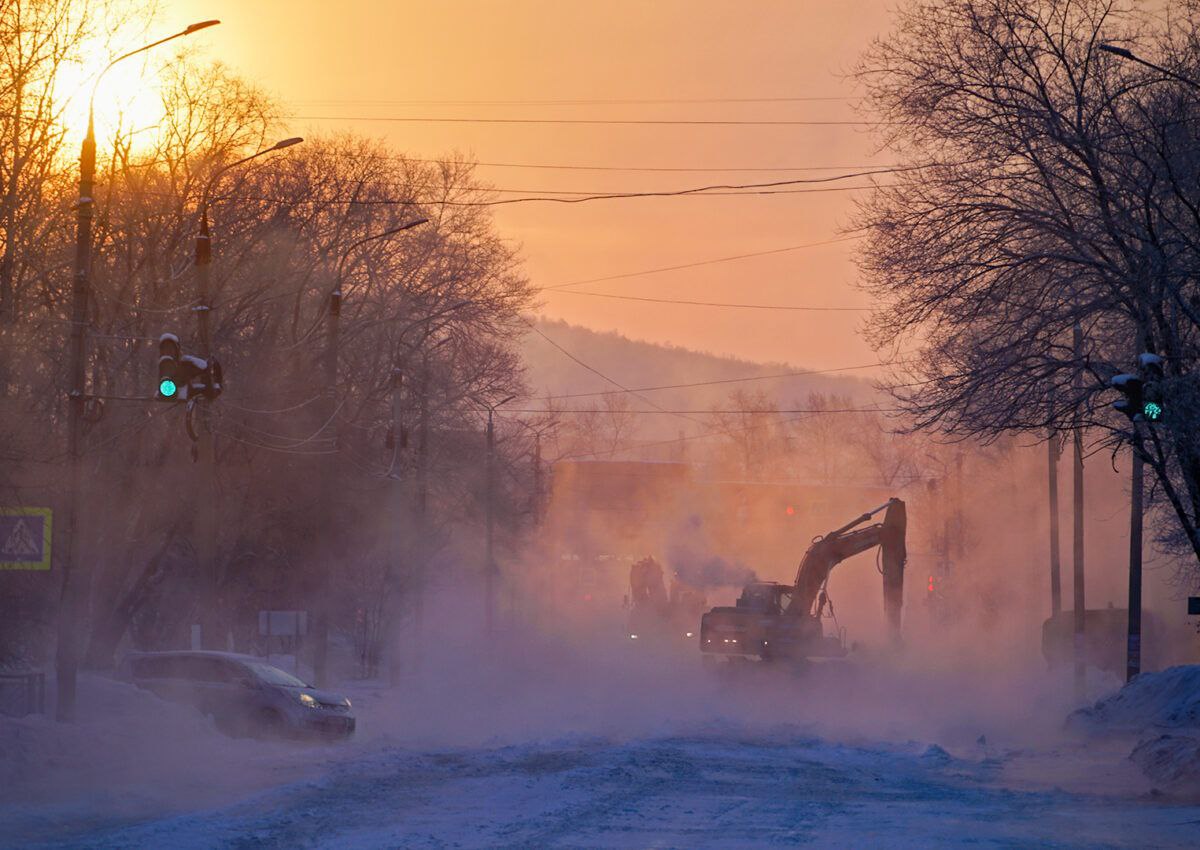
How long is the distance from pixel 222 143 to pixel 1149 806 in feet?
79.0

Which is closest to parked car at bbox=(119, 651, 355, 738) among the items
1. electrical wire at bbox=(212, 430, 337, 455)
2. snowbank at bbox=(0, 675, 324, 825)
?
snowbank at bbox=(0, 675, 324, 825)

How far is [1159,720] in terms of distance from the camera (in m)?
24.2

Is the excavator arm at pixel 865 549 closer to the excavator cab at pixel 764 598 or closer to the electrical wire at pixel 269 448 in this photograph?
the excavator cab at pixel 764 598

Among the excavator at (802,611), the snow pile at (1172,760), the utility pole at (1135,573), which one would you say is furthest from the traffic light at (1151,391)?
the excavator at (802,611)

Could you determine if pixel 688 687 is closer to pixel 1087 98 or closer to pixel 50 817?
pixel 1087 98

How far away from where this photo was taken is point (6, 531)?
17.6m

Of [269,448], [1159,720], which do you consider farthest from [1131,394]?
[269,448]

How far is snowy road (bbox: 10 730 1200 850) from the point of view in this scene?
12836 millimetres

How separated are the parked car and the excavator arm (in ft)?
52.2

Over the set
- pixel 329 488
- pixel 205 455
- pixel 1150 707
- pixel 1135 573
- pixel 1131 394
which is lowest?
pixel 1150 707

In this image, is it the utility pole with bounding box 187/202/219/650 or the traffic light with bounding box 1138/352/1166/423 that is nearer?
the traffic light with bounding box 1138/352/1166/423

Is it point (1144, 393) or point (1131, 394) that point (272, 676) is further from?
point (1144, 393)

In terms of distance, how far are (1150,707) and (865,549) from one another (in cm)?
1096

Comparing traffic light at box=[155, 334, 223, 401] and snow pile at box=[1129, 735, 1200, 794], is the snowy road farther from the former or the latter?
traffic light at box=[155, 334, 223, 401]
